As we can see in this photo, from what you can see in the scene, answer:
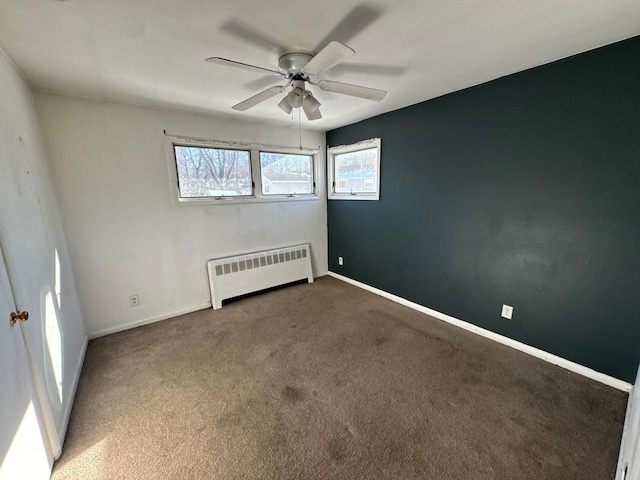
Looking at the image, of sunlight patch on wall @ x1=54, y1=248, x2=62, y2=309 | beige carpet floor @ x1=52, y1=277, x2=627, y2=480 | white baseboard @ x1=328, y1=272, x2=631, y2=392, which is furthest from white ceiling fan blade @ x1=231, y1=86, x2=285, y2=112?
white baseboard @ x1=328, y1=272, x2=631, y2=392

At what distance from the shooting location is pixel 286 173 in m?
3.60

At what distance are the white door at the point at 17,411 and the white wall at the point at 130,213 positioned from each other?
1.47 m

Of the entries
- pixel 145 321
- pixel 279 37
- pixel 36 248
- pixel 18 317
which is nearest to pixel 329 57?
pixel 279 37

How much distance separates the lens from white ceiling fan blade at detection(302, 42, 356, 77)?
1.17 meters

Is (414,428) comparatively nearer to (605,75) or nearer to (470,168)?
(470,168)

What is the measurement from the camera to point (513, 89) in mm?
1982

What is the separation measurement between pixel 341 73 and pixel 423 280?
7.20ft

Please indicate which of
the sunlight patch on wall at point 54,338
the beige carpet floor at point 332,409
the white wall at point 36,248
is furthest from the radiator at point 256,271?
the sunlight patch on wall at point 54,338

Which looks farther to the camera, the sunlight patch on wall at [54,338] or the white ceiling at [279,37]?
the sunlight patch on wall at [54,338]

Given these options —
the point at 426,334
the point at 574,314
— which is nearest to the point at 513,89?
the point at 574,314

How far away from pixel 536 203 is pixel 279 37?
218 cm

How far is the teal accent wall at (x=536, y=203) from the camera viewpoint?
64.8 inches

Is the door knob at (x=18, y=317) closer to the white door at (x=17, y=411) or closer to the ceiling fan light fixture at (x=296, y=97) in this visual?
the white door at (x=17, y=411)

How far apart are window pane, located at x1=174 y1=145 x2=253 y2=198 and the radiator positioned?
2.74ft
